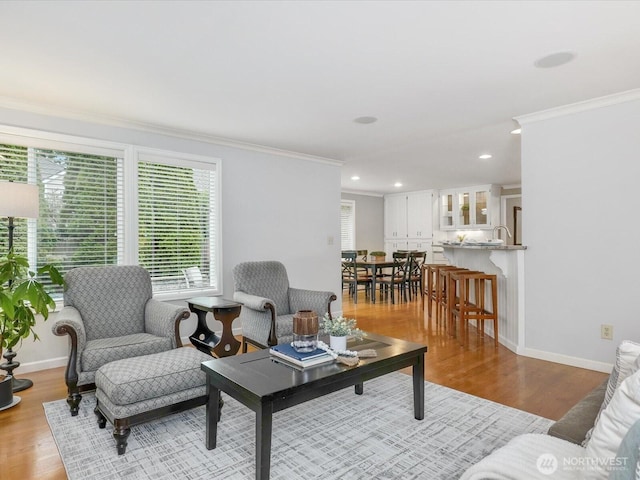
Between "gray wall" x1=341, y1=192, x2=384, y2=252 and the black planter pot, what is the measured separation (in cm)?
727

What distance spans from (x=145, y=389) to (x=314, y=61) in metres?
2.27

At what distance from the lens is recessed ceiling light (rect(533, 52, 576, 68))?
249 cm

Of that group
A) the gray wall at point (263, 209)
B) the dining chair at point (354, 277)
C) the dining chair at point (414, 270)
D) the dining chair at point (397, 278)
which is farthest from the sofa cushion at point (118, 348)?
the dining chair at point (414, 270)

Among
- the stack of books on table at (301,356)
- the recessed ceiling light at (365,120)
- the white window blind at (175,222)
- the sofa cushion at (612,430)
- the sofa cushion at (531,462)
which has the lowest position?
the sofa cushion at (531,462)

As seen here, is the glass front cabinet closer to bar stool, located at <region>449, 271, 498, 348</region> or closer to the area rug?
bar stool, located at <region>449, 271, 498, 348</region>

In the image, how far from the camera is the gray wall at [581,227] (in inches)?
125

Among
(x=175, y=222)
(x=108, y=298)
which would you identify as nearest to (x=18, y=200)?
(x=108, y=298)

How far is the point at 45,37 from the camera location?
2275 millimetres

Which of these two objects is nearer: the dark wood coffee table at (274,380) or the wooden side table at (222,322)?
the dark wood coffee table at (274,380)

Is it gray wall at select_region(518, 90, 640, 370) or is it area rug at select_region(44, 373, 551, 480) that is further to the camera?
gray wall at select_region(518, 90, 640, 370)

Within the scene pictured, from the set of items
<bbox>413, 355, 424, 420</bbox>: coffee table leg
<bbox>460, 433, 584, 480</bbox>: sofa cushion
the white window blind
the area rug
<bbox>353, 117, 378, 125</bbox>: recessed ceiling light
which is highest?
<bbox>353, 117, 378, 125</bbox>: recessed ceiling light

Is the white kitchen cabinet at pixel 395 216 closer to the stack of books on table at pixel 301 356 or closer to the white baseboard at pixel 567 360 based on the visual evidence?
the white baseboard at pixel 567 360

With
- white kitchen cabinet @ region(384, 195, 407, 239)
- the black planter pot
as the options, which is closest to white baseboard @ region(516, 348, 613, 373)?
the black planter pot

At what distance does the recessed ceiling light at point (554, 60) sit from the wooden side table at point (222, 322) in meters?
2.93
